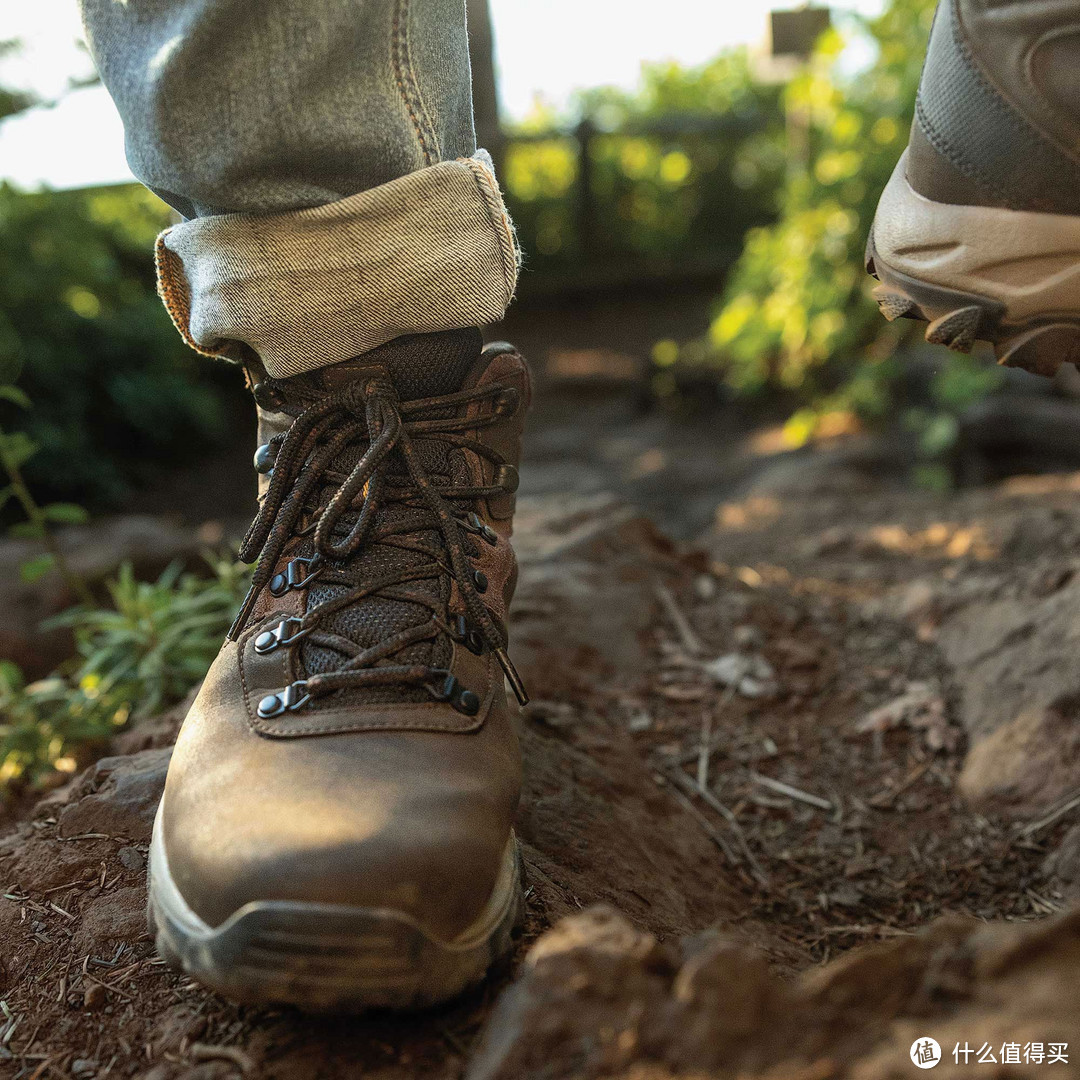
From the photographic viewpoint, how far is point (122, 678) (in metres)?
2.04

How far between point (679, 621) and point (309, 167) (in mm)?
1403

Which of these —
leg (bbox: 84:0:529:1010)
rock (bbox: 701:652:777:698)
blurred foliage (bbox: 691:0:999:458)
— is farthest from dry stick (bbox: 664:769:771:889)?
blurred foliage (bbox: 691:0:999:458)

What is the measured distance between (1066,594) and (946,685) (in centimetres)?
29

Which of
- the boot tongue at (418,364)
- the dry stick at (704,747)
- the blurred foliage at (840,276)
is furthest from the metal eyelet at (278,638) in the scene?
the blurred foliage at (840,276)

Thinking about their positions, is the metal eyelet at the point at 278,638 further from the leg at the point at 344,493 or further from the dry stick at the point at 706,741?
the dry stick at the point at 706,741

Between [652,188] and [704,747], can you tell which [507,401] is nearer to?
[704,747]

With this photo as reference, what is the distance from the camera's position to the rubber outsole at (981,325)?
4.95ft

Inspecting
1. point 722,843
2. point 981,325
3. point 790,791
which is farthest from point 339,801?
point 981,325

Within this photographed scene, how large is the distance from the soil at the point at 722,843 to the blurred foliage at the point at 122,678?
0.17m

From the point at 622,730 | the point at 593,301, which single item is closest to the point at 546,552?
the point at 622,730

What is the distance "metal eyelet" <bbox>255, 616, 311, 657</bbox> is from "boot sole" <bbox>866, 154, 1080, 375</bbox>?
3.35ft

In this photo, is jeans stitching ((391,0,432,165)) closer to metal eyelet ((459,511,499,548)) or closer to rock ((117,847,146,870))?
metal eyelet ((459,511,499,548))

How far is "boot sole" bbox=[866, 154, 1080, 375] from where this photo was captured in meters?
1.46

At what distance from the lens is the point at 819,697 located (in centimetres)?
212
